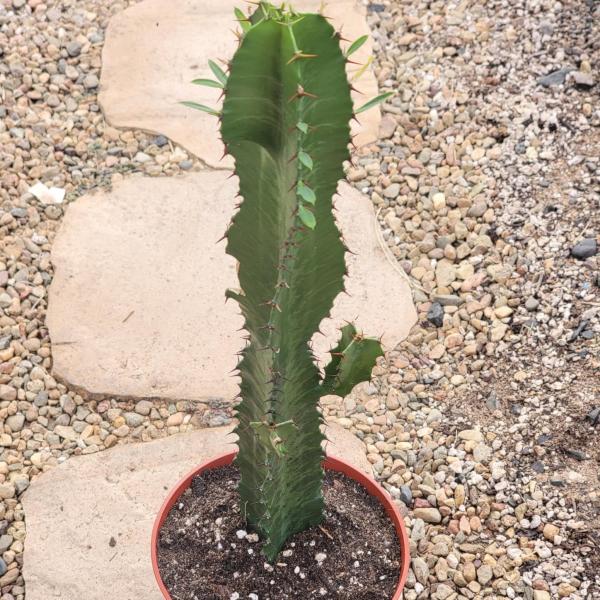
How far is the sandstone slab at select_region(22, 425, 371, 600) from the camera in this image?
2.88 metres

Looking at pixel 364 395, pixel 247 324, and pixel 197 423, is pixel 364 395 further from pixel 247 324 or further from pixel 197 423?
pixel 247 324

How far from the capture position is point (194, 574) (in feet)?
8.24

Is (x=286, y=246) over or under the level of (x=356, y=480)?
over

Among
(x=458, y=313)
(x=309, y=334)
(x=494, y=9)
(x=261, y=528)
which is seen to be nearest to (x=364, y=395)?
(x=458, y=313)

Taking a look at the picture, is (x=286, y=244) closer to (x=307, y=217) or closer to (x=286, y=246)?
(x=286, y=246)

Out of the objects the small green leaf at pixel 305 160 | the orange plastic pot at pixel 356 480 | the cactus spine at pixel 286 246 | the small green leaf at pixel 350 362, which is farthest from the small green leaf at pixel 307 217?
the orange plastic pot at pixel 356 480

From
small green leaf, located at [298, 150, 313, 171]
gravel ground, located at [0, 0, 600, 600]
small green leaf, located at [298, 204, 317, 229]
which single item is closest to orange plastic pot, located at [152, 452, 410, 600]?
gravel ground, located at [0, 0, 600, 600]

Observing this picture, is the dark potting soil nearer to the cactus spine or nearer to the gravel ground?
the cactus spine

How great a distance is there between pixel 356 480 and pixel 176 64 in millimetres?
2567

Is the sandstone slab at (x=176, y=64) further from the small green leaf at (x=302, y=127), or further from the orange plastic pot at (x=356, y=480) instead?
the small green leaf at (x=302, y=127)

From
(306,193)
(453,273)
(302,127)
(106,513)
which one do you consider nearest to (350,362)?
(306,193)

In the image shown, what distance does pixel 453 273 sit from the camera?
3682 mm

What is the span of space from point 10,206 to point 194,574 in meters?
2.01

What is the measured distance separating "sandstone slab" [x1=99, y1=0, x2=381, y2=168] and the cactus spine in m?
1.99
